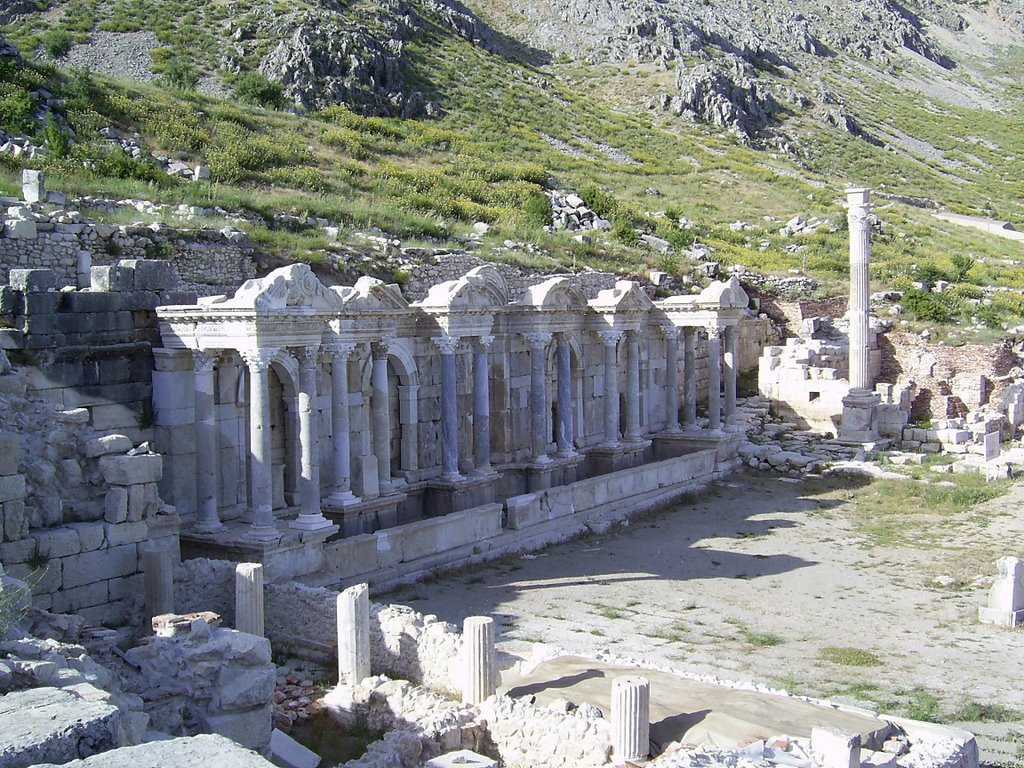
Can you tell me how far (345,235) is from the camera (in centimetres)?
2397

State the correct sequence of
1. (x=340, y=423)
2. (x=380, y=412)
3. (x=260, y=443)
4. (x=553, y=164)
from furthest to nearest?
(x=553, y=164), (x=380, y=412), (x=340, y=423), (x=260, y=443)

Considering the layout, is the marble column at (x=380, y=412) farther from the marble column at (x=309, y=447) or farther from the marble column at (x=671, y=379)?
the marble column at (x=671, y=379)

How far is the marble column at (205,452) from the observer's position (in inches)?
613

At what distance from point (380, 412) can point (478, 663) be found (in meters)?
7.69

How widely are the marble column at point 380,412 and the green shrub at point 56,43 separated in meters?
31.3

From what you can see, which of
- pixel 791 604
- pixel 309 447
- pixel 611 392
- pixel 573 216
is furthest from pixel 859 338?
pixel 309 447

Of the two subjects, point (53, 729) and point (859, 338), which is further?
point (859, 338)

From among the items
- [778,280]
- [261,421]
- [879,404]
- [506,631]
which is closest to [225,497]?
[261,421]

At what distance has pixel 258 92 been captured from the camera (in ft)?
146

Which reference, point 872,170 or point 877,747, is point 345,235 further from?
point 872,170

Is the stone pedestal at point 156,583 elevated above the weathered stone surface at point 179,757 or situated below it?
below

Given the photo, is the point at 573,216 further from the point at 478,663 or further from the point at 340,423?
the point at 478,663

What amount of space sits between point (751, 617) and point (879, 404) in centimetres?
1636

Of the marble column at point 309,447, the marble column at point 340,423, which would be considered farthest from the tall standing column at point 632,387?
the marble column at point 309,447
